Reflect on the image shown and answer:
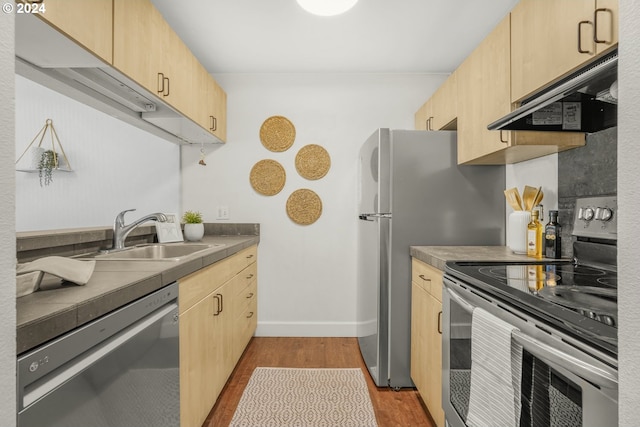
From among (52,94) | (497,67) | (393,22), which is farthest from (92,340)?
(393,22)

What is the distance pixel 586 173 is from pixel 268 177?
227cm

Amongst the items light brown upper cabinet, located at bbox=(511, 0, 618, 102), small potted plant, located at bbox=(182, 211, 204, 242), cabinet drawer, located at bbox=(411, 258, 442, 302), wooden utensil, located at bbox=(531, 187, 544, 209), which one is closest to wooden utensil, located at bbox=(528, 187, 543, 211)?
wooden utensil, located at bbox=(531, 187, 544, 209)

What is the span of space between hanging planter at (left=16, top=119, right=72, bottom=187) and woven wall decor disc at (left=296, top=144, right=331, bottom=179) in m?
1.71

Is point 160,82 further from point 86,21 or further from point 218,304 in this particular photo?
point 218,304

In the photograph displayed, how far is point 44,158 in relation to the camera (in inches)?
76.4

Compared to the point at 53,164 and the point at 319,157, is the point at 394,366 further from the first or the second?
the point at 53,164

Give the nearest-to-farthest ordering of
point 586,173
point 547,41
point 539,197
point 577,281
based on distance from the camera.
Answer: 1. point 577,281
2. point 547,41
3. point 586,173
4. point 539,197

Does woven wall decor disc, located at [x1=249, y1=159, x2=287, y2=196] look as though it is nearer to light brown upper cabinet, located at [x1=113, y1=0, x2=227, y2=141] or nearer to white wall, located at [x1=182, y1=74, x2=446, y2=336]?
white wall, located at [x1=182, y1=74, x2=446, y2=336]

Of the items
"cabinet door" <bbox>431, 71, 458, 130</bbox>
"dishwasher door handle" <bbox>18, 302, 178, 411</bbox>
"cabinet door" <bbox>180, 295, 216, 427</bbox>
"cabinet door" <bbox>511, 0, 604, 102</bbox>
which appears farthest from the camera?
"cabinet door" <bbox>431, 71, 458, 130</bbox>

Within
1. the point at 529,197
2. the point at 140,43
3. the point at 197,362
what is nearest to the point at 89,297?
the point at 197,362

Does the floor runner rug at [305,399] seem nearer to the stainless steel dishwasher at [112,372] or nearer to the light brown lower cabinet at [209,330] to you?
the light brown lower cabinet at [209,330]

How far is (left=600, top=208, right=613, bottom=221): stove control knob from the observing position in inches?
55.3

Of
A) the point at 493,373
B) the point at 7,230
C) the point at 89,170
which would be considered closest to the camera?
the point at 7,230

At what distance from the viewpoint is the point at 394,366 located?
2.17m
